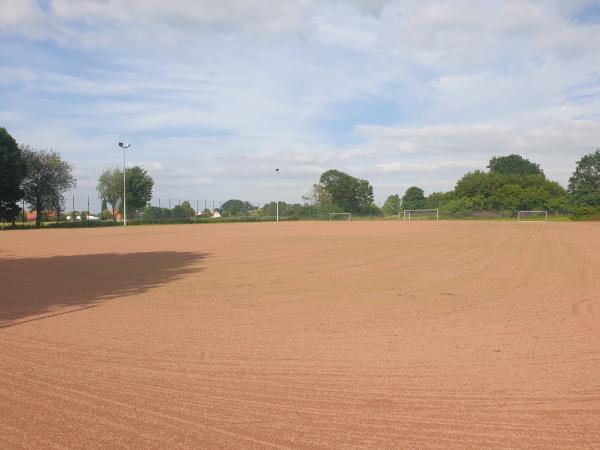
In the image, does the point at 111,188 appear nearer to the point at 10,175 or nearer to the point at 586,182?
the point at 10,175

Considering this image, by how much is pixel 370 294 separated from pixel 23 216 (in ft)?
168

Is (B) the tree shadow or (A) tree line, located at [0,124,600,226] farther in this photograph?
(A) tree line, located at [0,124,600,226]

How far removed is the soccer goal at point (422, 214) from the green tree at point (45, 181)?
49346 mm

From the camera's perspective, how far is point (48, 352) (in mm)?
5820

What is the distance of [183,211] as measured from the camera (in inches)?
2613

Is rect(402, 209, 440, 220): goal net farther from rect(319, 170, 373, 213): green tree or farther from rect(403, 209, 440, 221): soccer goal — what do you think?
rect(319, 170, 373, 213): green tree

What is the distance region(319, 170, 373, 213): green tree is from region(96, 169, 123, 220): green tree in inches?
1966

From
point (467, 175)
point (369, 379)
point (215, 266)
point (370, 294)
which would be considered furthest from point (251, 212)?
point (369, 379)

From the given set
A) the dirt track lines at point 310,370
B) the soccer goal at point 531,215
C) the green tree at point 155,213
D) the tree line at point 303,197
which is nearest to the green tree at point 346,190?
the tree line at point 303,197

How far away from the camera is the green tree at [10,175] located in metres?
44.9

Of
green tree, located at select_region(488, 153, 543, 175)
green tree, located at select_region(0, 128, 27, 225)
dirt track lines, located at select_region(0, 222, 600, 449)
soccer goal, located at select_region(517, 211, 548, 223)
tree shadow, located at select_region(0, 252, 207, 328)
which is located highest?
green tree, located at select_region(488, 153, 543, 175)

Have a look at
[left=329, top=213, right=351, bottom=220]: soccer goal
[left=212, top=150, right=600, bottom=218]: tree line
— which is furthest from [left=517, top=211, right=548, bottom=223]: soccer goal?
[left=329, top=213, right=351, bottom=220]: soccer goal

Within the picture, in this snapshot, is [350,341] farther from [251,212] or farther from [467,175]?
[467,175]

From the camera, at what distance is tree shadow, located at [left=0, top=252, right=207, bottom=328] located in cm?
877
